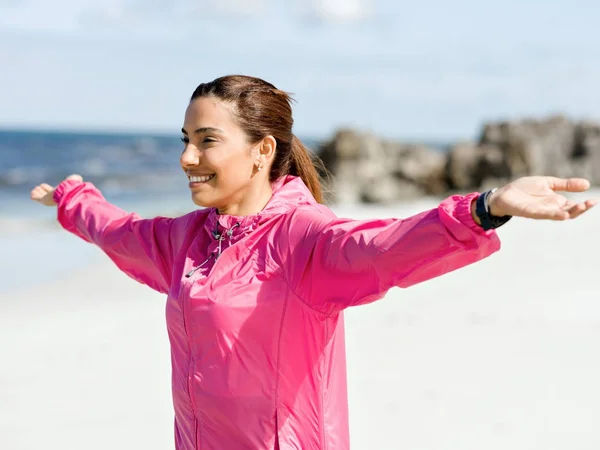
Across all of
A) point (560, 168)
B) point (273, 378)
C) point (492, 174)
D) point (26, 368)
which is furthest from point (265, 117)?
point (560, 168)

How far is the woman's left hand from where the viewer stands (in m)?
1.99

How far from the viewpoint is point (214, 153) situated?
272cm

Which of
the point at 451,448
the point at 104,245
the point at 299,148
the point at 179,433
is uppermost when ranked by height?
the point at 299,148

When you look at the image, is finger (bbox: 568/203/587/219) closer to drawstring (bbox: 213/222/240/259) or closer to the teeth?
drawstring (bbox: 213/222/240/259)

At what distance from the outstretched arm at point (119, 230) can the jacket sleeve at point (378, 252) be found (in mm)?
779

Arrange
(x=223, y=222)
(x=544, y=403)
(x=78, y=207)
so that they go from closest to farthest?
(x=223, y=222) < (x=78, y=207) < (x=544, y=403)

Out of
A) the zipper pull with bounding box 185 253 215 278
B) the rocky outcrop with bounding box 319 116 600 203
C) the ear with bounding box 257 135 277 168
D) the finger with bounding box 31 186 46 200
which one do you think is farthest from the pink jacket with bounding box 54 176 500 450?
the rocky outcrop with bounding box 319 116 600 203

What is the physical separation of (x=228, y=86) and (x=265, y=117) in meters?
0.16

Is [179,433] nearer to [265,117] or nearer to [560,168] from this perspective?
[265,117]

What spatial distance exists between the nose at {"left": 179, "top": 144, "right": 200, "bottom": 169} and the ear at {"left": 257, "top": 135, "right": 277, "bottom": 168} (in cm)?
22

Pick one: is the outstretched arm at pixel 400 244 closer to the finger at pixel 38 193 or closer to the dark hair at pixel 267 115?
the dark hair at pixel 267 115

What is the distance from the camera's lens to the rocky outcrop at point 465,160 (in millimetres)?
21375

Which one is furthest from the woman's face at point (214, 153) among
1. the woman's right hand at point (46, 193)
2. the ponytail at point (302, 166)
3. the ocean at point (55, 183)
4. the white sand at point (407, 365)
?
the white sand at point (407, 365)

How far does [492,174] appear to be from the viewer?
21.5m
